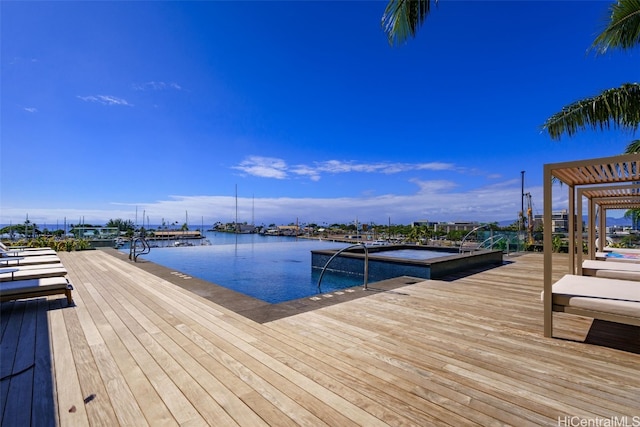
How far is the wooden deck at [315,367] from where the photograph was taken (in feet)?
4.95

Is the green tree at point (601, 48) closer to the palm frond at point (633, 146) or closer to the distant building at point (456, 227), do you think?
the palm frond at point (633, 146)

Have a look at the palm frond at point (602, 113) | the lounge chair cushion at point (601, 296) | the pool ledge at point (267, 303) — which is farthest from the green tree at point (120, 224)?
the palm frond at point (602, 113)

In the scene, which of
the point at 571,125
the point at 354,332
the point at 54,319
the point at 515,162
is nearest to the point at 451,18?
the point at 571,125

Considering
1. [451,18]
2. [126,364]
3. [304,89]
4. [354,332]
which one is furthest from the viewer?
[304,89]

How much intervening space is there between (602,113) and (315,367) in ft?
24.1

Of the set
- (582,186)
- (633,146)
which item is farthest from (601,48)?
(633,146)

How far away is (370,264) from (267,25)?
26.8ft

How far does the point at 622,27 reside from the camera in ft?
15.0

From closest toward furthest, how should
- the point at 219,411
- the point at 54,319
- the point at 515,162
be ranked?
1. the point at 219,411
2. the point at 54,319
3. the point at 515,162

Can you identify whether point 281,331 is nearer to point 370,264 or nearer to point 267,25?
point 370,264

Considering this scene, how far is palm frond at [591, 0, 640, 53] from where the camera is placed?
4.37m

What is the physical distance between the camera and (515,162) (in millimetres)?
17625

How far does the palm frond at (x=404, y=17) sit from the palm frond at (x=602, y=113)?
14.2ft

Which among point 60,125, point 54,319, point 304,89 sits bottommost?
point 54,319
